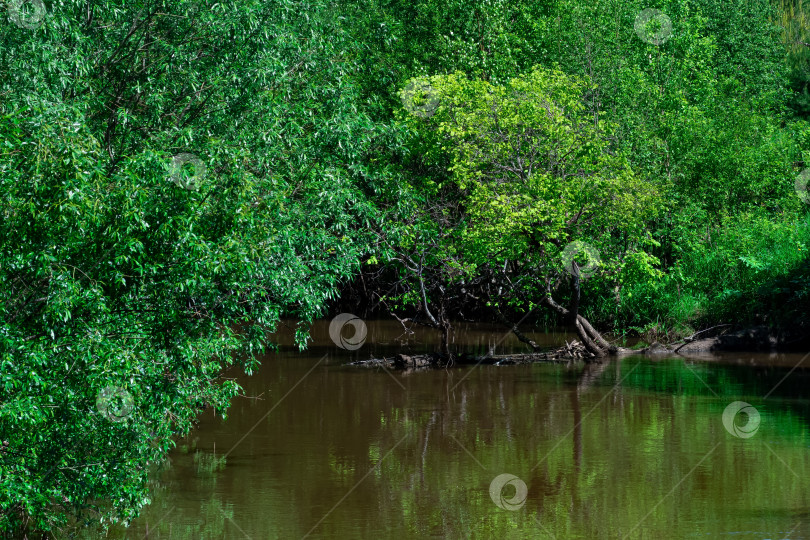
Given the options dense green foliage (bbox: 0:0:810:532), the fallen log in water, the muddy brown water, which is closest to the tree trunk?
the fallen log in water

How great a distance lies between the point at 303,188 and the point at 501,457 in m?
6.21

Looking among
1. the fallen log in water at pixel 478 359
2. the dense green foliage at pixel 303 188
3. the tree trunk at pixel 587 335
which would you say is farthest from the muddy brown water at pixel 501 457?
the dense green foliage at pixel 303 188

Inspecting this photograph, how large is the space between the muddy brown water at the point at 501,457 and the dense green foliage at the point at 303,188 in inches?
63.2

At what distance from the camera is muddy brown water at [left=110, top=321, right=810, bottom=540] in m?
12.9

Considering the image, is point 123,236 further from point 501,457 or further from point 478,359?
point 478,359

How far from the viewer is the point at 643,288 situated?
30.3 meters

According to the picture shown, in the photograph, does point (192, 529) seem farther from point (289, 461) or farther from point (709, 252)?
point (709, 252)

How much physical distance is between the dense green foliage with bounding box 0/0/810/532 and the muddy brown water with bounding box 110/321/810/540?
1.60 m

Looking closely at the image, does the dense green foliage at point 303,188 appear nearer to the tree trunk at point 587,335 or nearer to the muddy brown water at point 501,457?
the tree trunk at point 587,335

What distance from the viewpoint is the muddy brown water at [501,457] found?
12.9 metres

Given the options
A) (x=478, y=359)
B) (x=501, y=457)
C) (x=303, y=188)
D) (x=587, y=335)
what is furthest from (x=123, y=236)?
(x=587, y=335)

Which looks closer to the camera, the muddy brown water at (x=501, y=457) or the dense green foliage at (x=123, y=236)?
the dense green foliage at (x=123, y=236)

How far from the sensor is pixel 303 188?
18391 mm

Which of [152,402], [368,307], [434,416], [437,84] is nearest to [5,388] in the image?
[152,402]
